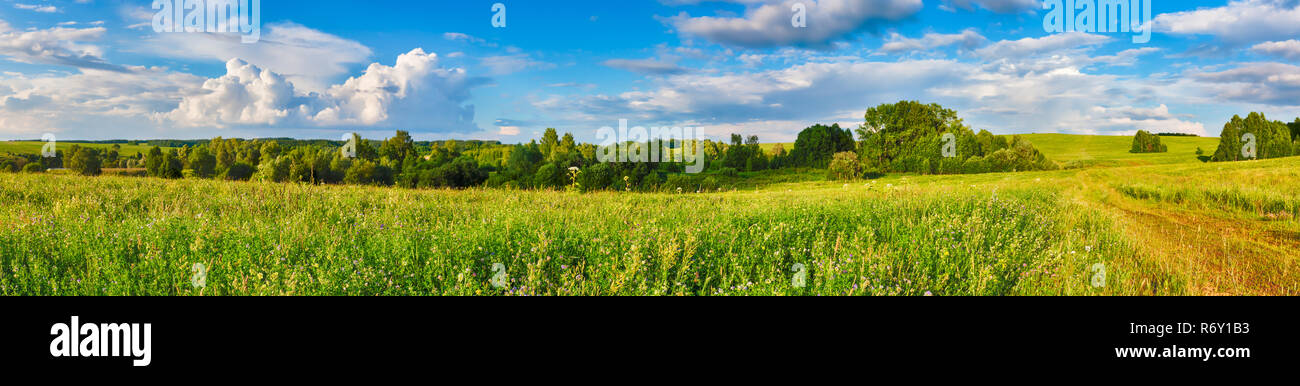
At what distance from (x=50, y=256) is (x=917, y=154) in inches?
2699

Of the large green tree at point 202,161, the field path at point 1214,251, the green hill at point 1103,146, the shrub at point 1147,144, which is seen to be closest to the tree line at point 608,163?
the large green tree at point 202,161

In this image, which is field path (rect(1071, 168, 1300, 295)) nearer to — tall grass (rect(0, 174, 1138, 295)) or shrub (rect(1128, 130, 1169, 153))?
tall grass (rect(0, 174, 1138, 295))

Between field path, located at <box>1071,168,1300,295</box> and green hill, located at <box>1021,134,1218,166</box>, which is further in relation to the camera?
green hill, located at <box>1021,134,1218,166</box>

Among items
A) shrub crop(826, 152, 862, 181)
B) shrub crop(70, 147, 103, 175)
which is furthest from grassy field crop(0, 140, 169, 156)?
shrub crop(826, 152, 862, 181)

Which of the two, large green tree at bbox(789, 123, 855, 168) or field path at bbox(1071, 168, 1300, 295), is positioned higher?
large green tree at bbox(789, 123, 855, 168)

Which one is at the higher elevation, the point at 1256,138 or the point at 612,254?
the point at 1256,138

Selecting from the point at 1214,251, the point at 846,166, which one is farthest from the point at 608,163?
the point at 1214,251

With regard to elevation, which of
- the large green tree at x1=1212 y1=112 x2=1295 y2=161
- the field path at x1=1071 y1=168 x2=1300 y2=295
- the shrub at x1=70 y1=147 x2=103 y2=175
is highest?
the large green tree at x1=1212 y1=112 x2=1295 y2=161

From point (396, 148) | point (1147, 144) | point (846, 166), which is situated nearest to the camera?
point (846, 166)

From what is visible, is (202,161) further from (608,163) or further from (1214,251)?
(1214,251)

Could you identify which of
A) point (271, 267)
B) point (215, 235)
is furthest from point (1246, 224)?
point (215, 235)

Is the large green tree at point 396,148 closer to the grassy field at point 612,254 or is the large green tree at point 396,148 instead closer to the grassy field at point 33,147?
the grassy field at point 33,147

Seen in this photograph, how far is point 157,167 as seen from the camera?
3838cm

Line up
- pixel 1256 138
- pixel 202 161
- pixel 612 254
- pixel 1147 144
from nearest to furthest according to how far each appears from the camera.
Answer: pixel 612 254, pixel 202 161, pixel 1256 138, pixel 1147 144
